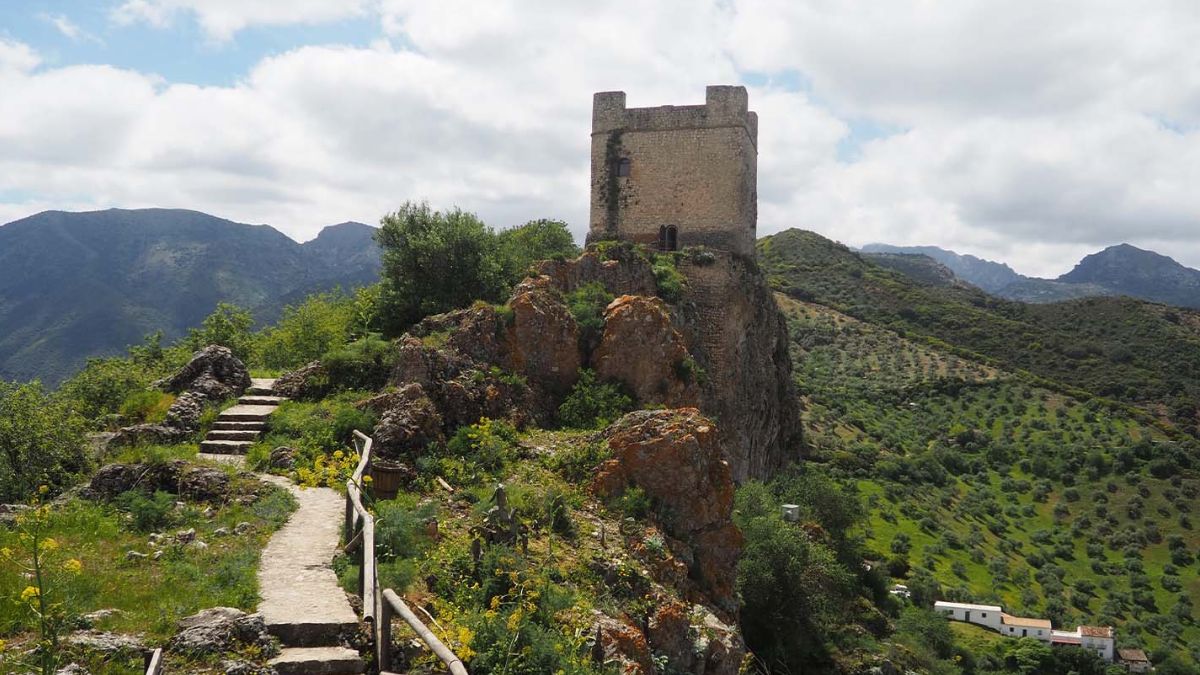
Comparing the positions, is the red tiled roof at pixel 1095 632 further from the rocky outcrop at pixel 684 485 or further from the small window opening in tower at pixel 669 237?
the rocky outcrop at pixel 684 485

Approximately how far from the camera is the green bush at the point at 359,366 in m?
16.3

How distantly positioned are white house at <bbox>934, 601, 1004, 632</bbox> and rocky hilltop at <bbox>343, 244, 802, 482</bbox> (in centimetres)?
3036

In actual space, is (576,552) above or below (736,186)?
below

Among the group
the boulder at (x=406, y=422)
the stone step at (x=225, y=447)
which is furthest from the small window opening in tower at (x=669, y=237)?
the stone step at (x=225, y=447)

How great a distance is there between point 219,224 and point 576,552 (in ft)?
417

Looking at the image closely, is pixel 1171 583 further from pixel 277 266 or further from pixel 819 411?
pixel 277 266

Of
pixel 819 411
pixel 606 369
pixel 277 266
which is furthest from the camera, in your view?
pixel 277 266

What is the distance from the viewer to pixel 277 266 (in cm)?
12156

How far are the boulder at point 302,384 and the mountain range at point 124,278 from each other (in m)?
62.1

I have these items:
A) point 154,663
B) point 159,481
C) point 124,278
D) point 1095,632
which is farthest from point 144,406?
point 124,278

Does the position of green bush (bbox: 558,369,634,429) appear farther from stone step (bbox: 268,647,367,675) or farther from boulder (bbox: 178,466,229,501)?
stone step (bbox: 268,647,367,675)

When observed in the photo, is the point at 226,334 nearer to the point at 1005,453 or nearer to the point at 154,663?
the point at 154,663

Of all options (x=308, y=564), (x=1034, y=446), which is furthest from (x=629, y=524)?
(x=1034, y=446)

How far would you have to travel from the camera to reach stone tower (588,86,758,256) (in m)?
25.9
